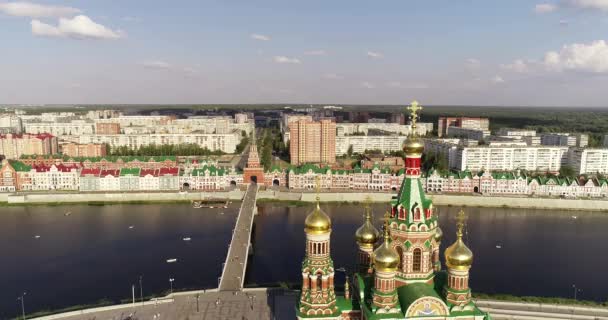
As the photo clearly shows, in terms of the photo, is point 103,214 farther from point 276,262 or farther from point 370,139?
point 370,139

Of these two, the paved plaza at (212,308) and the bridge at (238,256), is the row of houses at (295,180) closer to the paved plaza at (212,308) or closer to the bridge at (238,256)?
the bridge at (238,256)

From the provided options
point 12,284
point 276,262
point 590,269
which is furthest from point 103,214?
point 590,269

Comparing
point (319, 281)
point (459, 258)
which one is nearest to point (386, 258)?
point (459, 258)

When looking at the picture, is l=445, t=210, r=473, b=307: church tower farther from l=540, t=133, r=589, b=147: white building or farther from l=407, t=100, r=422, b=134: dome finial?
l=540, t=133, r=589, b=147: white building

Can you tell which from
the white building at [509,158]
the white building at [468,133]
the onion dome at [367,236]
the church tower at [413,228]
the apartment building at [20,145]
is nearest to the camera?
the church tower at [413,228]

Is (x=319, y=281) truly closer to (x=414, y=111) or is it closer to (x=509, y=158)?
(x=414, y=111)

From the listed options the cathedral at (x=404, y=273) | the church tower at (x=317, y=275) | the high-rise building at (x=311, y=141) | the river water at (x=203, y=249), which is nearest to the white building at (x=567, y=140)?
the river water at (x=203, y=249)
